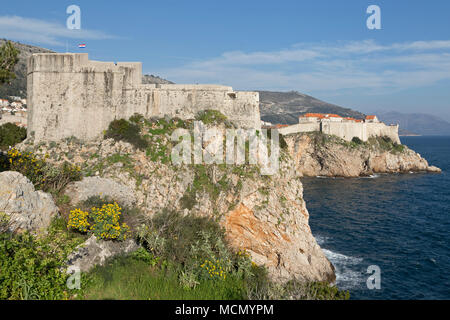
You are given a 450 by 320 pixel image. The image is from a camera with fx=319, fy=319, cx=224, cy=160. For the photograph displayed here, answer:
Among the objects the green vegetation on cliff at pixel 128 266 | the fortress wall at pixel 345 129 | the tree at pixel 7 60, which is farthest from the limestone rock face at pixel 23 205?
the fortress wall at pixel 345 129

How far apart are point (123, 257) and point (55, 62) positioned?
51.9 feet

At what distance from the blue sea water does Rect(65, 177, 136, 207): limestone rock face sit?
1484 centimetres

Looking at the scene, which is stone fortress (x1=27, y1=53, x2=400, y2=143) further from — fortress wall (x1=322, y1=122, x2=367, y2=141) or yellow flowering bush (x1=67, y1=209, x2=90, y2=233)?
fortress wall (x1=322, y1=122, x2=367, y2=141)

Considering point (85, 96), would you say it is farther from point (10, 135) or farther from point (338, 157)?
point (338, 157)

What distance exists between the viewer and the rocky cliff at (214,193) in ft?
62.4

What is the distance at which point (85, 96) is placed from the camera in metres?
21.0

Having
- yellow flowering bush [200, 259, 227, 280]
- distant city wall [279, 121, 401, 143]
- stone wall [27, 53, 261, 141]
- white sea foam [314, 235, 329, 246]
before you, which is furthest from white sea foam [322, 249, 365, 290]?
distant city wall [279, 121, 401, 143]

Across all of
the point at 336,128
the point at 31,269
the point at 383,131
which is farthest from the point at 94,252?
the point at 383,131

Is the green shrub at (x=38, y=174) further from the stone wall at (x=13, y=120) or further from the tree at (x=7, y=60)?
the stone wall at (x=13, y=120)

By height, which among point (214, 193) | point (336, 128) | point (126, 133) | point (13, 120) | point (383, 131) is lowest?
point (214, 193)

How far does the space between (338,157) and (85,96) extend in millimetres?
52446

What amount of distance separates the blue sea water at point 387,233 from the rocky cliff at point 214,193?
4.62 meters
